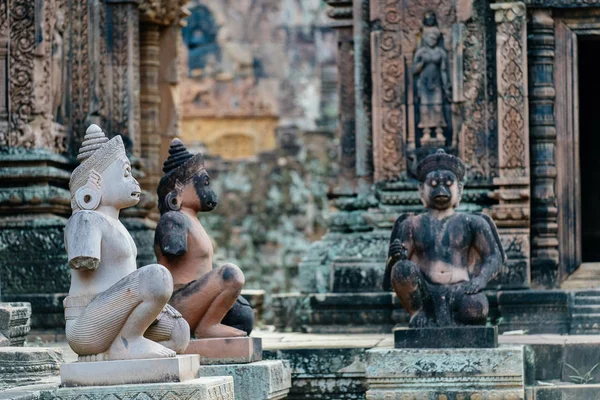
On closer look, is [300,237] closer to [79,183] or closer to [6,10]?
[6,10]

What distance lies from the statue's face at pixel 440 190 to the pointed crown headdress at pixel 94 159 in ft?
10.5

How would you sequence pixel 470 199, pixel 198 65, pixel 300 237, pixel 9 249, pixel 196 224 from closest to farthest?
pixel 196 224 → pixel 9 249 → pixel 470 199 → pixel 300 237 → pixel 198 65

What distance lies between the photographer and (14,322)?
1052cm

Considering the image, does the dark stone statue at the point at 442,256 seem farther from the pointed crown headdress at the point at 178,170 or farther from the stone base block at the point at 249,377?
the pointed crown headdress at the point at 178,170

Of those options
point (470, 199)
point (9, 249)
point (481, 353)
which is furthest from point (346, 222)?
point (481, 353)

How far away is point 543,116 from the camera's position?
15148mm

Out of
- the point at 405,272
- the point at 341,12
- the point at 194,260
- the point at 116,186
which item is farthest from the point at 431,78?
the point at 116,186

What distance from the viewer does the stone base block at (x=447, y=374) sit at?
35.2 feet

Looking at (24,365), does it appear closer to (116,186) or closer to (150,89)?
(116,186)

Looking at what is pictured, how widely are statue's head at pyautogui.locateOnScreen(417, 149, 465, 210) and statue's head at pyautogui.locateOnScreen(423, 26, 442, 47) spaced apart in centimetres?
379

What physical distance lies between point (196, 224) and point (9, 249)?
3.74 m

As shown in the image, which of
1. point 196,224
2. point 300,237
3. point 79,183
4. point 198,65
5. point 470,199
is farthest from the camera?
point 198,65

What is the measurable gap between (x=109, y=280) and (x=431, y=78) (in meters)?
7.16

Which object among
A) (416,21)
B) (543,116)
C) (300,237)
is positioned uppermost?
(416,21)
